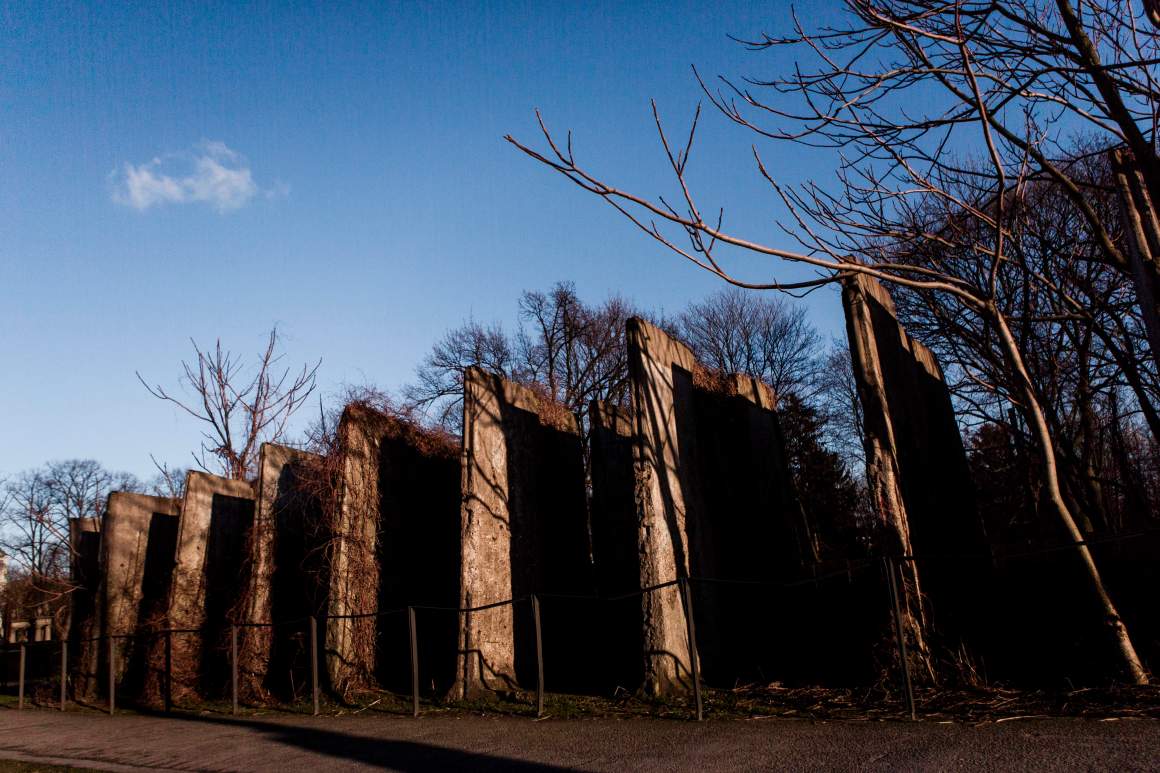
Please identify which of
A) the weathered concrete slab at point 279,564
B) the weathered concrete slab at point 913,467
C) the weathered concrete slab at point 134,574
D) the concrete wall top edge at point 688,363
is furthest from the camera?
the weathered concrete slab at point 134,574

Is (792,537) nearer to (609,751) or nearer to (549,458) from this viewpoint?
(549,458)

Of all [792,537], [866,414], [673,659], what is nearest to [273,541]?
[673,659]

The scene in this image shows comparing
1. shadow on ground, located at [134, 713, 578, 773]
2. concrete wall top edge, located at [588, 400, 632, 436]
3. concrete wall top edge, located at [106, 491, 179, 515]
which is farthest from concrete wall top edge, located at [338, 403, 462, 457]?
concrete wall top edge, located at [106, 491, 179, 515]

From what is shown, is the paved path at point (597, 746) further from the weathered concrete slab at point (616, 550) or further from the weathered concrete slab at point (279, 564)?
the weathered concrete slab at point (616, 550)

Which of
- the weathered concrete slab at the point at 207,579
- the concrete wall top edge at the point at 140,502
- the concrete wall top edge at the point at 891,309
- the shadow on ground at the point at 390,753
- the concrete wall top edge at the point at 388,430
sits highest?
the concrete wall top edge at the point at 891,309

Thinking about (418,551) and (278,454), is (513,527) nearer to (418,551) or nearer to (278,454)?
(418,551)

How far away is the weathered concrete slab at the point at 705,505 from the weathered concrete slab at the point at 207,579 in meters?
6.04

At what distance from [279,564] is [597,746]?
265 inches

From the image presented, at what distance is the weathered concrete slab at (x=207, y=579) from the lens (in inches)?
434

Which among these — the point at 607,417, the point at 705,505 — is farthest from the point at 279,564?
the point at 705,505

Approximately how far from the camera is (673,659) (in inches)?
297

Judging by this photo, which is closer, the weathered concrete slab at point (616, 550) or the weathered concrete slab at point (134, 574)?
the weathered concrete slab at point (616, 550)

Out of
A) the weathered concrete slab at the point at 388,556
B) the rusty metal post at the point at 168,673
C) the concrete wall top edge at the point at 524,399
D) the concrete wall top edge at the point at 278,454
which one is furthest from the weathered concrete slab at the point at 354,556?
the rusty metal post at the point at 168,673

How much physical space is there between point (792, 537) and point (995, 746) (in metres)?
4.54
